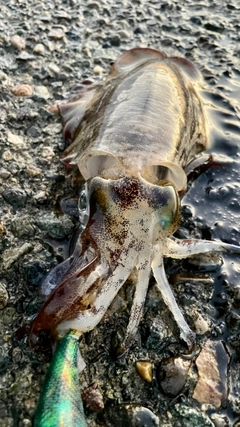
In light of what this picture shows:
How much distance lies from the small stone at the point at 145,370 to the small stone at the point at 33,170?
1590 millimetres

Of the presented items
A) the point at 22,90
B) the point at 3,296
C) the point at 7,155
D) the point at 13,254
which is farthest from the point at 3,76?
the point at 3,296

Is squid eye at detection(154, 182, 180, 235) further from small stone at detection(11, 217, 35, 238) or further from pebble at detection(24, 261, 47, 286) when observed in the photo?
small stone at detection(11, 217, 35, 238)

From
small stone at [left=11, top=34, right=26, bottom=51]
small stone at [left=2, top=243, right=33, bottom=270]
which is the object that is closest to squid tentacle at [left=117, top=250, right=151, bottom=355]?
small stone at [left=2, top=243, right=33, bottom=270]

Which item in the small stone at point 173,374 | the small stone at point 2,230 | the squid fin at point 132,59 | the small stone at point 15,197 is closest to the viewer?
the small stone at point 173,374

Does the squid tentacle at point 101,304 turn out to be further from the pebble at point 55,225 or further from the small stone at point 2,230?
the small stone at point 2,230

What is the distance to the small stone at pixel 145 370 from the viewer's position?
8.80ft

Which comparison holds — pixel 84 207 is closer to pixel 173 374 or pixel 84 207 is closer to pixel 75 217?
pixel 75 217

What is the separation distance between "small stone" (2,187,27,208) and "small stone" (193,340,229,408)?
152 cm

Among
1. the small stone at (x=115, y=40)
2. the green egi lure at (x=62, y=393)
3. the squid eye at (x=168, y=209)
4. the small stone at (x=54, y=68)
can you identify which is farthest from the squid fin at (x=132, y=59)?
the green egi lure at (x=62, y=393)

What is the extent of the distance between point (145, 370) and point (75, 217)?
113 cm

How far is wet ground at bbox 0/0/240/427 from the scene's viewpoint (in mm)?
2637

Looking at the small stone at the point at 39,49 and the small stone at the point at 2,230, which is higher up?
the small stone at the point at 39,49

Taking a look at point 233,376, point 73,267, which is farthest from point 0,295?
point 233,376

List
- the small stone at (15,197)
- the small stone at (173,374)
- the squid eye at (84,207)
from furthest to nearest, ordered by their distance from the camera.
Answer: the small stone at (15,197)
the squid eye at (84,207)
the small stone at (173,374)
